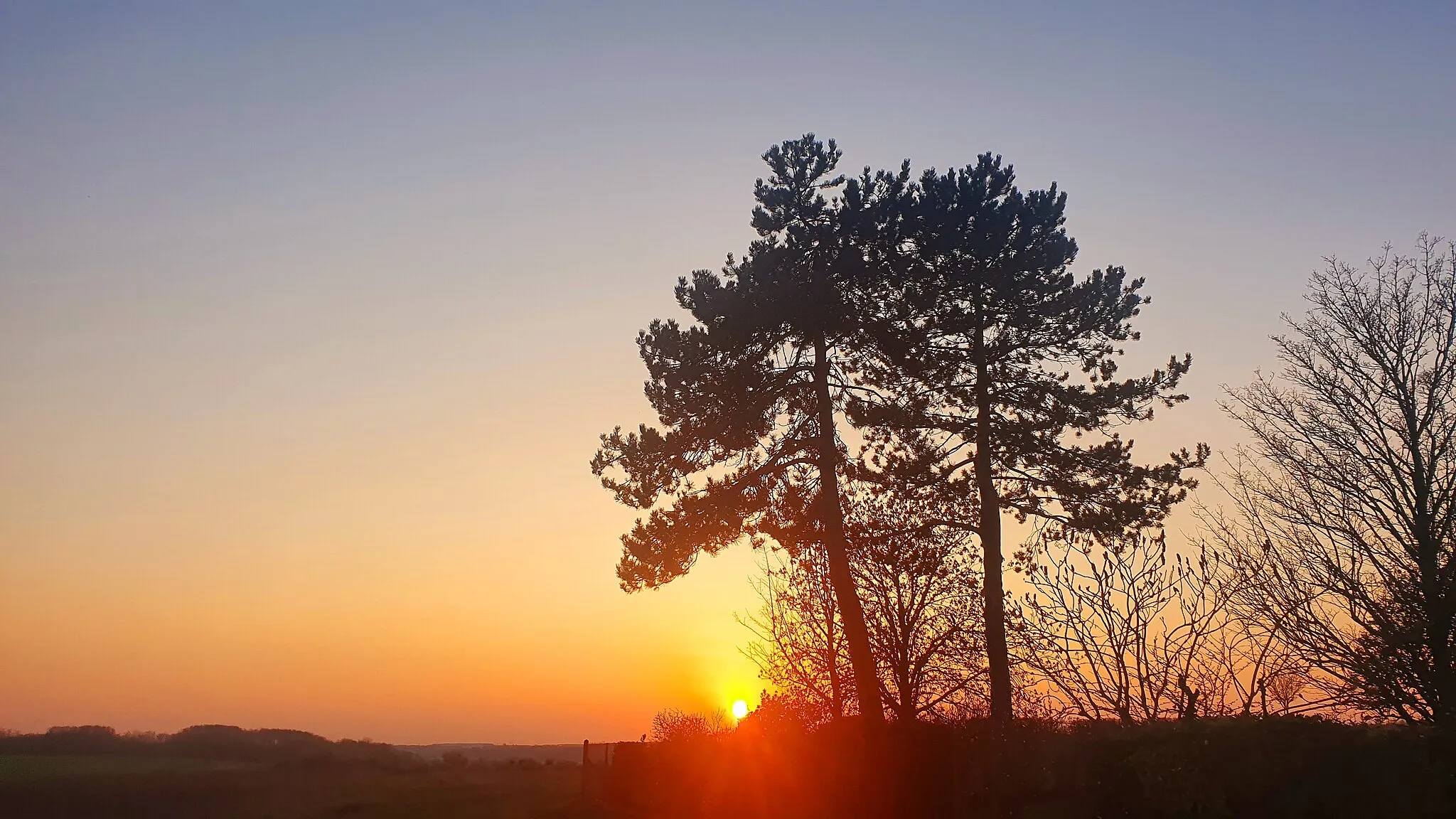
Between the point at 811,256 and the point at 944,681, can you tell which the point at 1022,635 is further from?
the point at 811,256

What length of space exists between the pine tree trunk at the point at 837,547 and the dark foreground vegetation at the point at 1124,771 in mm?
2605

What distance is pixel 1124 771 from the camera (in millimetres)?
9859

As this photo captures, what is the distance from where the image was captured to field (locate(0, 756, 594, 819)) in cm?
2738

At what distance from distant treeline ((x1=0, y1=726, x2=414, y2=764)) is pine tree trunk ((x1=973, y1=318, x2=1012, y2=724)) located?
36969 millimetres

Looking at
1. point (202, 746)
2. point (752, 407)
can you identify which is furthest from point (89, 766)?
point (752, 407)

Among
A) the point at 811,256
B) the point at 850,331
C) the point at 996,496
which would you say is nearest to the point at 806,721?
the point at 996,496

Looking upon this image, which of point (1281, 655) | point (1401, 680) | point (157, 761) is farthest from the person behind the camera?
point (157, 761)

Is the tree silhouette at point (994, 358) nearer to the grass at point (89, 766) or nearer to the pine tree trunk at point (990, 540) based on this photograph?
the pine tree trunk at point (990, 540)

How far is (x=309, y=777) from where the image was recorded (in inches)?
1447

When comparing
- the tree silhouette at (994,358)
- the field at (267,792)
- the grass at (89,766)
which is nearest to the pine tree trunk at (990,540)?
the tree silhouette at (994,358)

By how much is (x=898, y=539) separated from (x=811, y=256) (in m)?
7.15

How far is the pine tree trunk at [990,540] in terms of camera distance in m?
18.4

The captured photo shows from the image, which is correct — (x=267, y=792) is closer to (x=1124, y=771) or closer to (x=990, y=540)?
(x=990, y=540)

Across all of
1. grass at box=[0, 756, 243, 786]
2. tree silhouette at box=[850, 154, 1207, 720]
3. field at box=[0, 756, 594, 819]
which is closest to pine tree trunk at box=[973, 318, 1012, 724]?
tree silhouette at box=[850, 154, 1207, 720]
